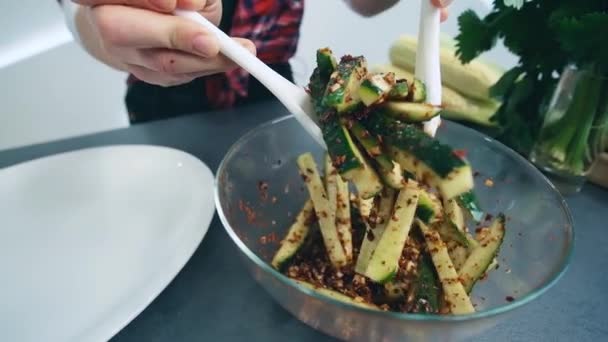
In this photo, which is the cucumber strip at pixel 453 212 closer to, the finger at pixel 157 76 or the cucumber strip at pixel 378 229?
the cucumber strip at pixel 378 229

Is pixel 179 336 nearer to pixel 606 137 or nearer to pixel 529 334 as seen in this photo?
pixel 529 334

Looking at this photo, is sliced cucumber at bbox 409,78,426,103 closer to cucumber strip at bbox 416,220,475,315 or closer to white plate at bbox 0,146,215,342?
cucumber strip at bbox 416,220,475,315

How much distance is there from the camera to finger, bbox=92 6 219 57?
0.52 meters

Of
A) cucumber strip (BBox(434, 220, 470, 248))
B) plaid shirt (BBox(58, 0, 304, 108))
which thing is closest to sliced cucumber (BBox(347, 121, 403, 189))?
cucumber strip (BBox(434, 220, 470, 248))

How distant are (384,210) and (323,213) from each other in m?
0.10

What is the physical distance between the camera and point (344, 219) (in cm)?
60

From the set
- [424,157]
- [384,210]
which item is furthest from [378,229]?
[424,157]

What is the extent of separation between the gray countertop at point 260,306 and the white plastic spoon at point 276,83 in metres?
0.22

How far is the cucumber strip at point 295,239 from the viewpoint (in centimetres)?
58

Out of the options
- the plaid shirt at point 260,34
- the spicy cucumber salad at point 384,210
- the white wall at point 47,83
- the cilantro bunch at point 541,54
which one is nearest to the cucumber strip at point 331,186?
the spicy cucumber salad at point 384,210

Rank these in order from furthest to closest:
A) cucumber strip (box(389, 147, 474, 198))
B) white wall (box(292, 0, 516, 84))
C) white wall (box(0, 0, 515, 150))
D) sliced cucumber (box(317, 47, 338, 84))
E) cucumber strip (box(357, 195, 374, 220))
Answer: white wall (box(0, 0, 515, 150)) < white wall (box(292, 0, 516, 84)) < cucumber strip (box(357, 195, 374, 220)) < sliced cucumber (box(317, 47, 338, 84)) < cucumber strip (box(389, 147, 474, 198))

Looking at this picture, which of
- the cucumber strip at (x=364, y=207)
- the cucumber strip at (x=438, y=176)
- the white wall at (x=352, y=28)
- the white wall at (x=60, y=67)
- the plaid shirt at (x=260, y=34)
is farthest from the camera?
the white wall at (x=60, y=67)

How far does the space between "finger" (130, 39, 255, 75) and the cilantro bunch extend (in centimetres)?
37

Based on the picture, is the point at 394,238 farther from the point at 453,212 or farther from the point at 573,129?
the point at 573,129
